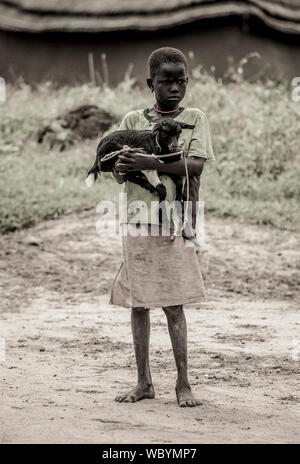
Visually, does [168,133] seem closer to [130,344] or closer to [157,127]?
[157,127]

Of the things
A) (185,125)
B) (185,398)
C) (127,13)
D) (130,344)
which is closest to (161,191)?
(185,125)

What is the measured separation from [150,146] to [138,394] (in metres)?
1.09

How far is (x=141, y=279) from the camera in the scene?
3795 mm

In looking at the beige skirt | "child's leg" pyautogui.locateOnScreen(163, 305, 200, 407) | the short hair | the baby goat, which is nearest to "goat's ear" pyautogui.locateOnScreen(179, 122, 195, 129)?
the baby goat

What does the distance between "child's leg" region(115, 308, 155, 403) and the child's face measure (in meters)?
0.92

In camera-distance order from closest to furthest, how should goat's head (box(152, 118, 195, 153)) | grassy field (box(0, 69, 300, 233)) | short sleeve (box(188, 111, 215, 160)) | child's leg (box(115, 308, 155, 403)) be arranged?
goat's head (box(152, 118, 195, 153))
short sleeve (box(188, 111, 215, 160))
child's leg (box(115, 308, 155, 403))
grassy field (box(0, 69, 300, 233))

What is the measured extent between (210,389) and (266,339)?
1.24 meters

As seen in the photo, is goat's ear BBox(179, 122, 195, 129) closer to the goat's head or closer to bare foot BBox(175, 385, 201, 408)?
the goat's head

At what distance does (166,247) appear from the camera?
149 inches

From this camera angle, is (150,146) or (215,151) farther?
(215,151)

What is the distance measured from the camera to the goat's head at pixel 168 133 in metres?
3.64

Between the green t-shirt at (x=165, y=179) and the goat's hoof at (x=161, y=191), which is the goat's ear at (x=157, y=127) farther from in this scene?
the goat's hoof at (x=161, y=191)

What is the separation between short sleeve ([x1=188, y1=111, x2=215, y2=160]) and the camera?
12.3 ft

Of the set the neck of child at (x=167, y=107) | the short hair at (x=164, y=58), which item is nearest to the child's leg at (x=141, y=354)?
the neck of child at (x=167, y=107)
